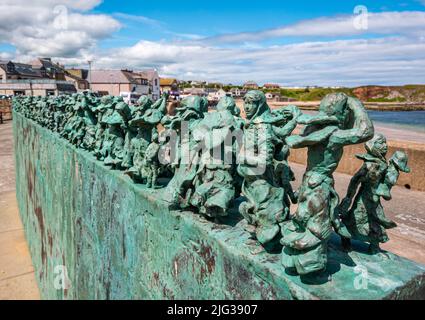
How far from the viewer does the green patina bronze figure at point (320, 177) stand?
1.88m

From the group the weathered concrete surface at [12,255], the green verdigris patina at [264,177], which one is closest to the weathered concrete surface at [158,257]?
the green verdigris patina at [264,177]

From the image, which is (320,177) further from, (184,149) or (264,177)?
(184,149)

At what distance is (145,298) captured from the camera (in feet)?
10.8

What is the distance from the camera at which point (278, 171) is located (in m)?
2.45

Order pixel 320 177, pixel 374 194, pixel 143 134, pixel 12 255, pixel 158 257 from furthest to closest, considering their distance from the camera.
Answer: pixel 12 255, pixel 143 134, pixel 158 257, pixel 374 194, pixel 320 177

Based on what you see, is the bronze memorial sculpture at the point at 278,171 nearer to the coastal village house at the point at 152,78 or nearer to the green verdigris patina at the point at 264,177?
the green verdigris patina at the point at 264,177

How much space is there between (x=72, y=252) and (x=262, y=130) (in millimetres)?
4371

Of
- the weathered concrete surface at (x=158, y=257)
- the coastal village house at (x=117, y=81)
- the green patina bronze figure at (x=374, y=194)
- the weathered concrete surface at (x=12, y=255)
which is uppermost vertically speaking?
the coastal village house at (x=117, y=81)

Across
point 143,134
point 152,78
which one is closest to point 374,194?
point 143,134

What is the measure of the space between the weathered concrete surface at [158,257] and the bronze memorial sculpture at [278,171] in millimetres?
112

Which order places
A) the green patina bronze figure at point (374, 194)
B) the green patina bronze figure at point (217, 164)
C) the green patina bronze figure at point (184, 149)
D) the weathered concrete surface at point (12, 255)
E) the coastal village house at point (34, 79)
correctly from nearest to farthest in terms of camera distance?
1. the green patina bronze figure at point (374, 194)
2. the green patina bronze figure at point (217, 164)
3. the green patina bronze figure at point (184, 149)
4. the weathered concrete surface at point (12, 255)
5. the coastal village house at point (34, 79)

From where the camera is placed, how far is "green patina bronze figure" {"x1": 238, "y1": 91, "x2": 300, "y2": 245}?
2.25 metres

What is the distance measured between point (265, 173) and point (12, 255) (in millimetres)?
10310

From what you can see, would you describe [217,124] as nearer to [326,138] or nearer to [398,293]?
A: [326,138]
